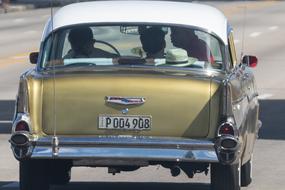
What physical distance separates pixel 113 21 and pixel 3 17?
40.4 meters

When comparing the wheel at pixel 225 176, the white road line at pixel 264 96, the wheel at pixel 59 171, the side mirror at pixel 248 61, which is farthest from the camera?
the white road line at pixel 264 96

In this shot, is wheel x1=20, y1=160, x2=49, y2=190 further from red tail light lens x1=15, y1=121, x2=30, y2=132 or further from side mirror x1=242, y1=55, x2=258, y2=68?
side mirror x1=242, y1=55, x2=258, y2=68

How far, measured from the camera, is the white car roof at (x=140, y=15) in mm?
10891

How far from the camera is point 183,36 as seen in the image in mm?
10891

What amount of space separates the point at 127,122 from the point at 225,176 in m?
0.87

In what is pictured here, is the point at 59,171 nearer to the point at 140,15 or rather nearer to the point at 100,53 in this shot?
the point at 100,53

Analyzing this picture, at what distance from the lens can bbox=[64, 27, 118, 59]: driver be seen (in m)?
10.9

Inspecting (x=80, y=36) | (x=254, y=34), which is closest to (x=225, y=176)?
(x=80, y=36)

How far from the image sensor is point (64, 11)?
444 inches

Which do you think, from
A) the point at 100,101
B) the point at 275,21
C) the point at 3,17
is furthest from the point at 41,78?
the point at 3,17

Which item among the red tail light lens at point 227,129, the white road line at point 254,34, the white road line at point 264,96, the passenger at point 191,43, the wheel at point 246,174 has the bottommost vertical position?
the white road line at point 254,34

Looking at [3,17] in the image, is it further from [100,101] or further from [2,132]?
[100,101]

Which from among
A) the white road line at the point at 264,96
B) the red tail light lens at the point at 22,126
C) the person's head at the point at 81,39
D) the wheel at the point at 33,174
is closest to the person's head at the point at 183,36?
the person's head at the point at 81,39

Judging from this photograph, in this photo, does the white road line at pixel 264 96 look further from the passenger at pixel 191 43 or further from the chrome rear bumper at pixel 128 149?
the chrome rear bumper at pixel 128 149
